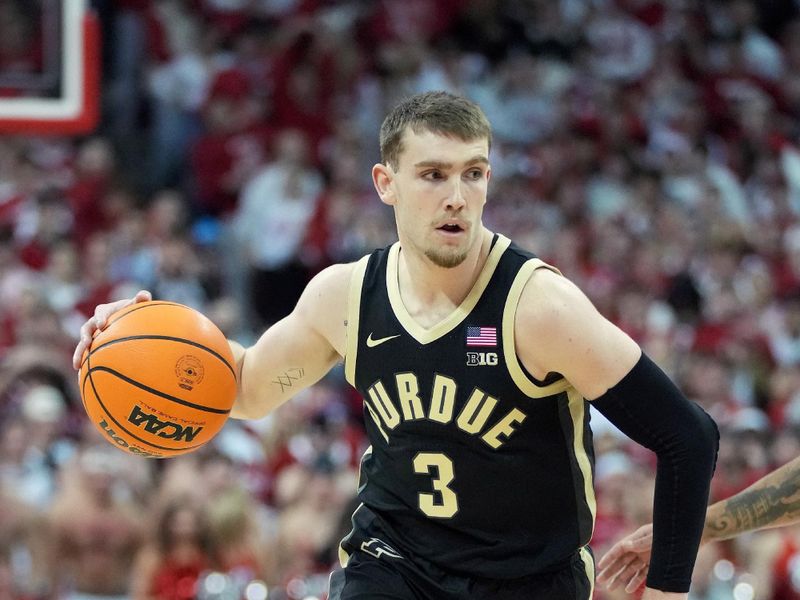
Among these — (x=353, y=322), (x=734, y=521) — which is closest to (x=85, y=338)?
(x=353, y=322)

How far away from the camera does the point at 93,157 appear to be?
40.8 feet

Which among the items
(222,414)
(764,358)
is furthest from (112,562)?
(764,358)

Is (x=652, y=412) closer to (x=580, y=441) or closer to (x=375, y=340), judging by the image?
(x=580, y=441)

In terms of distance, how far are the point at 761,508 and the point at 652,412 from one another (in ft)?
2.59

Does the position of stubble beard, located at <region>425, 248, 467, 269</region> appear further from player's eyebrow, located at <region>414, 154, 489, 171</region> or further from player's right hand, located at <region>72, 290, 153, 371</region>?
player's right hand, located at <region>72, 290, 153, 371</region>

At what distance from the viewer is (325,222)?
12391 millimetres

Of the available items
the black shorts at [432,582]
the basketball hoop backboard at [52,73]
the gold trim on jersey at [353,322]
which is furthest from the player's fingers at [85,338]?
the basketball hoop backboard at [52,73]

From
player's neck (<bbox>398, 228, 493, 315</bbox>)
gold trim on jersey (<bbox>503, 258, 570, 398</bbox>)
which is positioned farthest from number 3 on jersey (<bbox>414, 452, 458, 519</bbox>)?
player's neck (<bbox>398, 228, 493, 315</bbox>)

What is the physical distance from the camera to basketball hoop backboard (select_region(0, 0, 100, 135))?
801cm

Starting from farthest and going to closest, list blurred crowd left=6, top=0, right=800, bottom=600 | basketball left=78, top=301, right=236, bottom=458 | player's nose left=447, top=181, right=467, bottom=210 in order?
blurred crowd left=6, top=0, right=800, bottom=600
basketball left=78, top=301, right=236, bottom=458
player's nose left=447, top=181, right=467, bottom=210

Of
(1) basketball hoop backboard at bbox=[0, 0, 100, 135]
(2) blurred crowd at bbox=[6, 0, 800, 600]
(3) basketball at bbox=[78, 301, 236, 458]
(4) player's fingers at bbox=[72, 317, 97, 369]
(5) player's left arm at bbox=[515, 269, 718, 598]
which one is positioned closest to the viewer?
(5) player's left arm at bbox=[515, 269, 718, 598]

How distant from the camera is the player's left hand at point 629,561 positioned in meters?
4.35

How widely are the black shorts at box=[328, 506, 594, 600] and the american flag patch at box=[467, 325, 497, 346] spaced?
Answer: 74 centimetres

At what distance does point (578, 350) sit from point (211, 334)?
1403 mm
